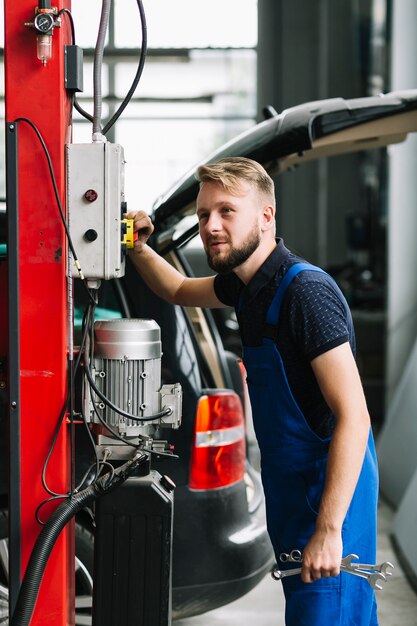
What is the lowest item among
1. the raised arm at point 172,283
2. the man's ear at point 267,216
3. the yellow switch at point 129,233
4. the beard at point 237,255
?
the raised arm at point 172,283

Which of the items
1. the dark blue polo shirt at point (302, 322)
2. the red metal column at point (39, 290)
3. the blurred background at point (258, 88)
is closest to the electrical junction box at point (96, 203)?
the red metal column at point (39, 290)

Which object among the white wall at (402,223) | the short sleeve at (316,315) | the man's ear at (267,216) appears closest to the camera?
the short sleeve at (316,315)

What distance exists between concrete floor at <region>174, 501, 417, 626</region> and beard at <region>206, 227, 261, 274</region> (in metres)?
1.85

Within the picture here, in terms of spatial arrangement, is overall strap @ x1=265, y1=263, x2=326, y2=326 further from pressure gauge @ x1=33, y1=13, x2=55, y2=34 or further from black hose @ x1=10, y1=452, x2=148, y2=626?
pressure gauge @ x1=33, y1=13, x2=55, y2=34

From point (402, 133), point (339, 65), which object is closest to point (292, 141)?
point (402, 133)

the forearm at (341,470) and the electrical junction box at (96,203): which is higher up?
the electrical junction box at (96,203)

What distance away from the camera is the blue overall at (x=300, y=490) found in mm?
2033

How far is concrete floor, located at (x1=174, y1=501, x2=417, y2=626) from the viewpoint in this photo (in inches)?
132

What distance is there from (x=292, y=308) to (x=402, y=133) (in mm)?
1098

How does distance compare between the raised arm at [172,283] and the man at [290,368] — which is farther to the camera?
the raised arm at [172,283]

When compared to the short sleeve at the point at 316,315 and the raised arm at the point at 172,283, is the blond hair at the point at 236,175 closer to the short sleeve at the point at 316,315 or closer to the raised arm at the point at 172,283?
the short sleeve at the point at 316,315

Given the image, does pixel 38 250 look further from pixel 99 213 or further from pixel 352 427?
pixel 352 427

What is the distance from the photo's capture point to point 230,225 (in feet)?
6.85

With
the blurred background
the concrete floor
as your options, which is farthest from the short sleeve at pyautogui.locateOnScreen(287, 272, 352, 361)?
the blurred background
